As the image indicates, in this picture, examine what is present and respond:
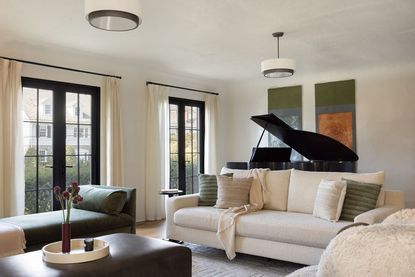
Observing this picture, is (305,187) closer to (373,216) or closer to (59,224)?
(373,216)

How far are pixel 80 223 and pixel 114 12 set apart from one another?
222cm

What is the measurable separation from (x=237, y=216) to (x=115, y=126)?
2641 mm

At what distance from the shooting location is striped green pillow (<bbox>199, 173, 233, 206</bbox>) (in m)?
4.50

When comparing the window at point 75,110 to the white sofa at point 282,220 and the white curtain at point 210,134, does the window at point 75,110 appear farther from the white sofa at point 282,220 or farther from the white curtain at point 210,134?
the white curtain at point 210,134

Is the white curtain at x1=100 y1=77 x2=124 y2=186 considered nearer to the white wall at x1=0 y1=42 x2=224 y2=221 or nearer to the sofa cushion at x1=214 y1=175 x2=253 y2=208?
the white wall at x1=0 y1=42 x2=224 y2=221

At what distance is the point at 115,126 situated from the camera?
18.6 feet

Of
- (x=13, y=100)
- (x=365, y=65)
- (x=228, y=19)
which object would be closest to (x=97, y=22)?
(x=228, y=19)

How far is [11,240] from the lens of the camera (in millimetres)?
3236

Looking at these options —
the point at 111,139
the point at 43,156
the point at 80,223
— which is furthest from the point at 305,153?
the point at 43,156

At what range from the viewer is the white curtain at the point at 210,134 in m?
7.51

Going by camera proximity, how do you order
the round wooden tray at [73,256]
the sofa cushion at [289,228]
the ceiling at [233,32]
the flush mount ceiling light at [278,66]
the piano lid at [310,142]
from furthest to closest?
the piano lid at [310,142] < the flush mount ceiling light at [278,66] < the ceiling at [233,32] < the sofa cushion at [289,228] < the round wooden tray at [73,256]

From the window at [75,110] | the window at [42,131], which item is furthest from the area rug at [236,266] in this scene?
the window at [75,110]

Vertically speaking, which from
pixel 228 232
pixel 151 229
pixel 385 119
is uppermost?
pixel 385 119

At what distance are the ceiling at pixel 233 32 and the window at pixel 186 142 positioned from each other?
1.15 metres
